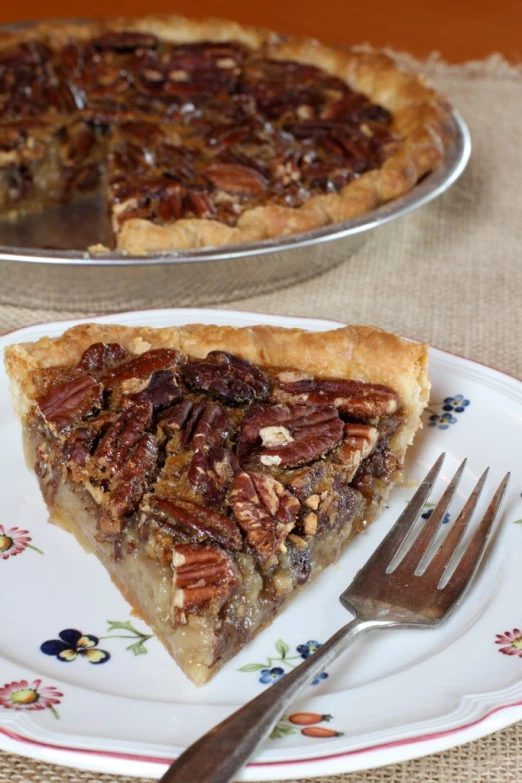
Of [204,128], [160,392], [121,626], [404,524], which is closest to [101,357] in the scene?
[160,392]

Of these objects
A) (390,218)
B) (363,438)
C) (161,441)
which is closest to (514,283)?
(390,218)

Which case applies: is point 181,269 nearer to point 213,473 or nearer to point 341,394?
point 341,394

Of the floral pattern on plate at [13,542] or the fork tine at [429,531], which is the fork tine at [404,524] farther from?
the floral pattern on plate at [13,542]

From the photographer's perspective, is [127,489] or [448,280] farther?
[448,280]

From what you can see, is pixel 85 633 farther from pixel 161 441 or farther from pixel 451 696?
pixel 451 696

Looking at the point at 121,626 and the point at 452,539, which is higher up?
the point at 452,539

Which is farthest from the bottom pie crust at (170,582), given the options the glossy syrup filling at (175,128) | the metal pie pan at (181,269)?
the glossy syrup filling at (175,128)
